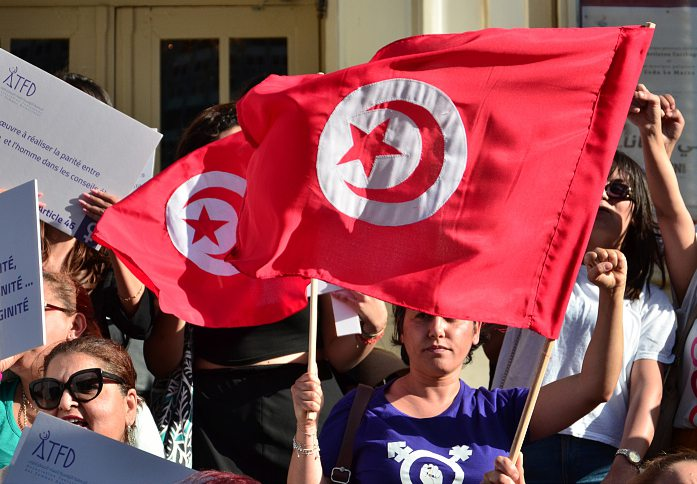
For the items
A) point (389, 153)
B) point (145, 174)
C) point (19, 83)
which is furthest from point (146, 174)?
point (389, 153)

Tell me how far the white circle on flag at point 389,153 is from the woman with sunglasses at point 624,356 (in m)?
0.83

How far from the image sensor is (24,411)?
12.9ft

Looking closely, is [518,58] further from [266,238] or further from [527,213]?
[266,238]

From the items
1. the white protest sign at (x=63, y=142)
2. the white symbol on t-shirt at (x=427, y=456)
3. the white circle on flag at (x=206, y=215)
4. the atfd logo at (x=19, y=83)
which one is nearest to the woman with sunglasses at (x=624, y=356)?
the white symbol on t-shirt at (x=427, y=456)

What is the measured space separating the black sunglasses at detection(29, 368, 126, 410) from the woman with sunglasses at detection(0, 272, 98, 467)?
36 cm

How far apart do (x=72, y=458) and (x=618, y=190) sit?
2.08 m

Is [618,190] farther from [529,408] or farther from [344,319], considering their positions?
[529,408]

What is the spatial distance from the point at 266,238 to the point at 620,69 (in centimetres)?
107

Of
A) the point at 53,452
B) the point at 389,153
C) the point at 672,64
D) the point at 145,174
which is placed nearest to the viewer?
the point at 53,452

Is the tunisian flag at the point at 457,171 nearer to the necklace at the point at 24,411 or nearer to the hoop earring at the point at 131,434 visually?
the hoop earring at the point at 131,434

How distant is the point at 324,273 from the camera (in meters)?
3.55

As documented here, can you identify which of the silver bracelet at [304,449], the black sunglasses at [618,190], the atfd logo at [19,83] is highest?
the atfd logo at [19,83]

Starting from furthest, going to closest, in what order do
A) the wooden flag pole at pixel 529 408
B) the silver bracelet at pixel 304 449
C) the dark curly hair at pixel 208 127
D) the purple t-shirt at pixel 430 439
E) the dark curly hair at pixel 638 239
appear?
the dark curly hair at pixel 208 127 < the dark curly hair at pixel 638 239 < the purple t-shirt at pixel 430 439 < the silver bracelet at pixel 304 449 < the wooden flag pole at pixel 529 408

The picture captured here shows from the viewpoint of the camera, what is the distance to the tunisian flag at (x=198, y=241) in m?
4.17
